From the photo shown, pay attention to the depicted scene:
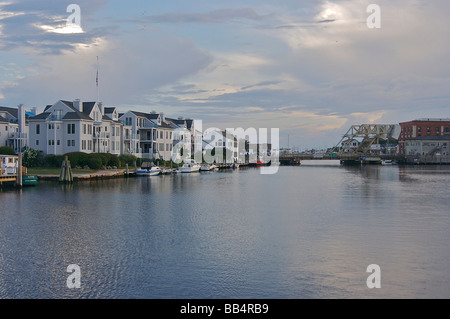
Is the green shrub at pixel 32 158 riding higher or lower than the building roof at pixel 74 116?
lower

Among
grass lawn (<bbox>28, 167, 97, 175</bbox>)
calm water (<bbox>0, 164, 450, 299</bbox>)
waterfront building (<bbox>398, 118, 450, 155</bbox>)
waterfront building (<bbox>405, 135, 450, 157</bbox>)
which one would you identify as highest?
waterfront building (<bbox>398, 118, 450, 155</bbox>)

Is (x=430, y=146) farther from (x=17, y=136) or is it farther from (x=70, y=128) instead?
(x=17, y=136)

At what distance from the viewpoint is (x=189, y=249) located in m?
24.8

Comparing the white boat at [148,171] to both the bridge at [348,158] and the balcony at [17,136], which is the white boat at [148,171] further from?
the bridge at [348,158]

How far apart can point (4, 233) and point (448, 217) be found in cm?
3264

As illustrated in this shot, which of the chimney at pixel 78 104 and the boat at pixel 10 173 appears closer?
the boat at pixel 10 173

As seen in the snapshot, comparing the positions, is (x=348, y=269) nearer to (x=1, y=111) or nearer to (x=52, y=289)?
(x=52, y=289)

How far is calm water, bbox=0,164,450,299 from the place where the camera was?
61.6 feet

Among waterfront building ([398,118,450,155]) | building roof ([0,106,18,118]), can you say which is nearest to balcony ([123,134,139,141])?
building roof ([0,106,18,118])

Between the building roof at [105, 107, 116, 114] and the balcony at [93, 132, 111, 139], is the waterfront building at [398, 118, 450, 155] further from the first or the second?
the balcony at [93, 132, 111, 139]

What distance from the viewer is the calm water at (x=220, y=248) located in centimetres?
1878

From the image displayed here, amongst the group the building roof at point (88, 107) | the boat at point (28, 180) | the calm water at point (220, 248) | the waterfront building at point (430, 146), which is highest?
the building roof at point (88, 107)

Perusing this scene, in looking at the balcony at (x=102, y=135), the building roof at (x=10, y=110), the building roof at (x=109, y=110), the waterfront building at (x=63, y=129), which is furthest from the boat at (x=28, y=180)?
the building roof at (x=10, y=110)
